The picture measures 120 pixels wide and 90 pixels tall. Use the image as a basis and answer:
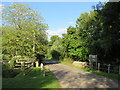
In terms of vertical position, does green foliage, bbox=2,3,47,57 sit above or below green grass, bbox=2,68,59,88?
above

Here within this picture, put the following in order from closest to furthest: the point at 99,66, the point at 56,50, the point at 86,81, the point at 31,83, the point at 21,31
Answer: the point at 31,83, the point at 86,81, the point at 99,66, the point at 21,31, the point at 56,50

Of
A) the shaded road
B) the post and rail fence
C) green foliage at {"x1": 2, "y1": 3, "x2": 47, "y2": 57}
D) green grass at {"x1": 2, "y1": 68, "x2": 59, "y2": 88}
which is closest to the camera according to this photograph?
the shaded road

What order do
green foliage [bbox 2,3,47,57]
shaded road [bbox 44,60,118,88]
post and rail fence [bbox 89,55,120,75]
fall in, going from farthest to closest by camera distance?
green foliage [bbox 2,3,47,57] → post and rail fence [bbox 89,55,120,75] → shaded road [bbox 44,60,118,88]

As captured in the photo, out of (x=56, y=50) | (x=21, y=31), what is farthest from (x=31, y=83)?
(x=56, y=50)

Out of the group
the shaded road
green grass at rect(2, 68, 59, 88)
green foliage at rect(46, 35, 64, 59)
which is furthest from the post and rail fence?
green foliage at rect(46, 35, 64, 59)

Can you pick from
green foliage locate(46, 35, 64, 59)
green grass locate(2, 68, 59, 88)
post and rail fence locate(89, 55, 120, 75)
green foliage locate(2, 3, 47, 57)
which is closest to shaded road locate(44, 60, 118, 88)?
green grass locate(2, 68, 59, 88)

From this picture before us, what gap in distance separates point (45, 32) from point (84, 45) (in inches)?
258

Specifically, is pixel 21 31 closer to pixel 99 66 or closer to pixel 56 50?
pixel 99 66

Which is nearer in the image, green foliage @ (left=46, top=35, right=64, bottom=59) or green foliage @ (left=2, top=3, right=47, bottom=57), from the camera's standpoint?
green foliage @ (left=2, top=3, right=47, bottom=57)

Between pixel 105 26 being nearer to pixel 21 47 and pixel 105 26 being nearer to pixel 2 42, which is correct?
pixel 21 47

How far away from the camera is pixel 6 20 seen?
69.2ft

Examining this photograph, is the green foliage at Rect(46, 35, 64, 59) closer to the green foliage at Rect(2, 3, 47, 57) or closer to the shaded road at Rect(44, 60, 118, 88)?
the green foliage at Rect(2, 3, 47, 57)

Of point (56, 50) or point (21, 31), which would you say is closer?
point (21, 31)

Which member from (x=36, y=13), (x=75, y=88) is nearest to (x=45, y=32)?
(x=36, y=13)
